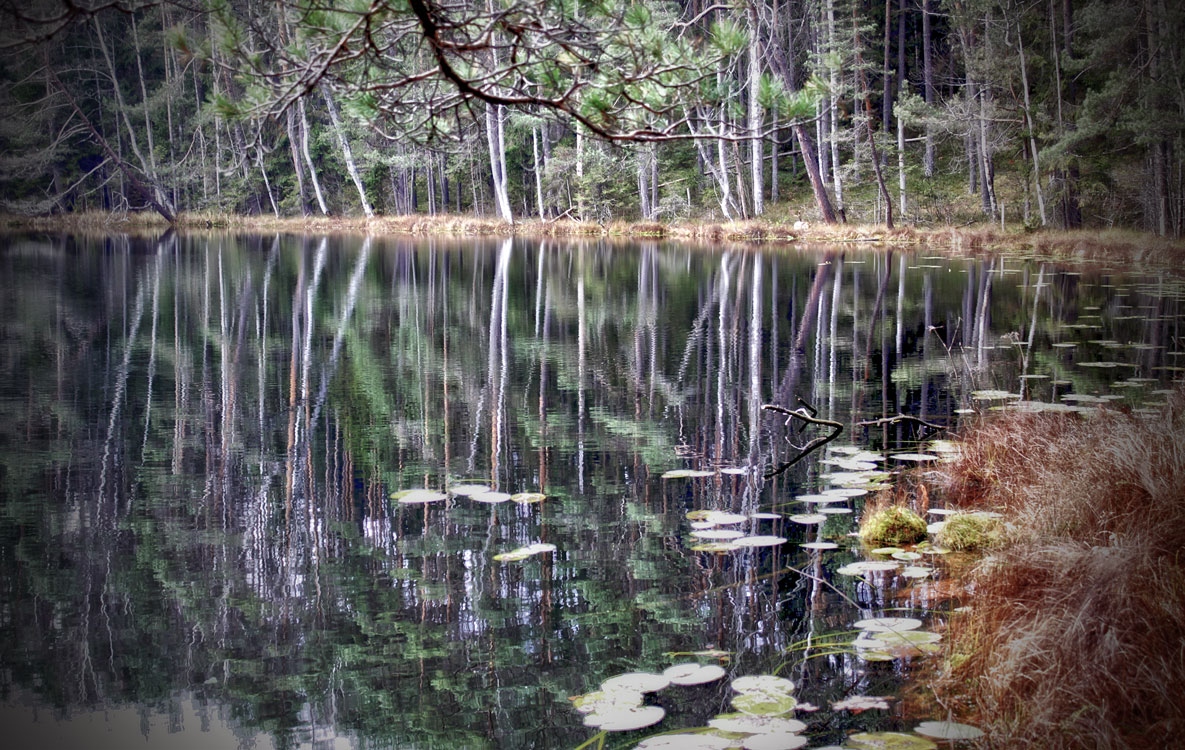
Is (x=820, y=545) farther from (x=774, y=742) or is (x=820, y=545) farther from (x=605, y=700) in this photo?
(x=774, y=742)

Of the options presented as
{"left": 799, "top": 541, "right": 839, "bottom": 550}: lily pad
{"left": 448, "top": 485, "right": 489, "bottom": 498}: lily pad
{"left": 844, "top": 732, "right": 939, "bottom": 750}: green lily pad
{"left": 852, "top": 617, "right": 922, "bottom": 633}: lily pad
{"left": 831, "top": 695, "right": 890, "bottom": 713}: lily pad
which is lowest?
{"left": 831, "top": 695, "right": 890, "bottom": 713}: lily pad

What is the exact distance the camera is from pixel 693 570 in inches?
211

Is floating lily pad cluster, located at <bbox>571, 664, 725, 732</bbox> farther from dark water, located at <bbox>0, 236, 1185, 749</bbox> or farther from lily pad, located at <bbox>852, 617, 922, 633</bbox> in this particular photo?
lily pad, located at <bbox>852, 617, 922, 633</bbox>

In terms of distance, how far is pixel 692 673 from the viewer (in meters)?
4.09

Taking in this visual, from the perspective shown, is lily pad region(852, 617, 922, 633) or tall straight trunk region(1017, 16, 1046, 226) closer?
lily pad region(852, 617, 922, 633)

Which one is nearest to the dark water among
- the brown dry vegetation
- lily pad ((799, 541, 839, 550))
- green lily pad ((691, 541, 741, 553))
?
green lily pad ((691, 541, 741, 553))

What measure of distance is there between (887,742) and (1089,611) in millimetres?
894

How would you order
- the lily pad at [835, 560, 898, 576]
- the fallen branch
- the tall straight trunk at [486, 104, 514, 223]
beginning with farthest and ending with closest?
the tall straight trunk at [486, 104, 514, 223] < the fallen branch < the lily pad at [835, 560, 898, 576]

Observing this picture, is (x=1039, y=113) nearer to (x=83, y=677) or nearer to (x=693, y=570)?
(x=693, y=570)

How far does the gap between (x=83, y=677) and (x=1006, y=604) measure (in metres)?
3.67

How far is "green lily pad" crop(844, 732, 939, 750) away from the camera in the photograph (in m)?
3.43

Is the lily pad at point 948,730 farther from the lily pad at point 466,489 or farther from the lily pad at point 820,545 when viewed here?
the lily pad at point 466,489

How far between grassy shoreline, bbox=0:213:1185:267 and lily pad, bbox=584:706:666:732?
80.8 ft

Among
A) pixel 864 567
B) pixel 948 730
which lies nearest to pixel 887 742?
pixel 948 730
